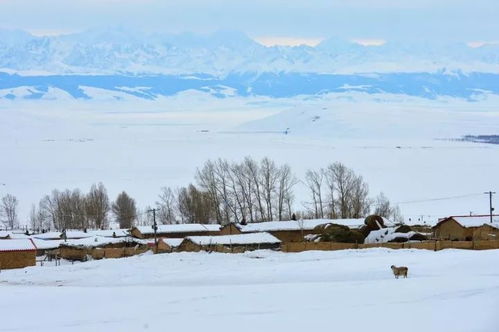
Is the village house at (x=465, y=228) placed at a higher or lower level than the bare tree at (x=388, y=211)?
lower

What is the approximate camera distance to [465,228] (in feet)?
157

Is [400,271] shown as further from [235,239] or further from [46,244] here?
[46,244]

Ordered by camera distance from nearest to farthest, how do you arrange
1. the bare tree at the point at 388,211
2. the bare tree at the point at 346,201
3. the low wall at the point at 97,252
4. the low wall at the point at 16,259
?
the low wall at the point at 16,259, the low wall at the point at 97,252, the bare tree at the point at 388,211, the bare tree at the point at 346,201

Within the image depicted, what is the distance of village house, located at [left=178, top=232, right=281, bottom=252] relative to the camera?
4444 cm

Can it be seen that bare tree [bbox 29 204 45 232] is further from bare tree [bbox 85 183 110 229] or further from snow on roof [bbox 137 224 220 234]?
snow on roof [bbox 137 224 220 234]

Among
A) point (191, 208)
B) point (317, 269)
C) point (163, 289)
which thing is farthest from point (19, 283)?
point (191, 208)

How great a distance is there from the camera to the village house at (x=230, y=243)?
44.4 meters

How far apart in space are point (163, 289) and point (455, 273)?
910 cm

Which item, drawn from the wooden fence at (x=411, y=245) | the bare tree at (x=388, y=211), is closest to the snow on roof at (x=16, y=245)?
the wooden fence at (x=411, y=245)

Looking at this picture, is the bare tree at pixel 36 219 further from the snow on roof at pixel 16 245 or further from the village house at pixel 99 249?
the snow on roof at pixel 16 245

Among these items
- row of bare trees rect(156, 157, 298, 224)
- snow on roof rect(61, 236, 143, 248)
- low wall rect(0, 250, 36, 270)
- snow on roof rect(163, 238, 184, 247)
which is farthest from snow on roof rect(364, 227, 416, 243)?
row of bare trees rect(156, 157, 298, 224)

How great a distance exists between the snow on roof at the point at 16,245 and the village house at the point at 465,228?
21615 millimetres

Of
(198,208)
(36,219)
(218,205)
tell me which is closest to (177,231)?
(218,205)

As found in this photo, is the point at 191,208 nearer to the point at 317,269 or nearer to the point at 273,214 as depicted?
the point at 273,214
